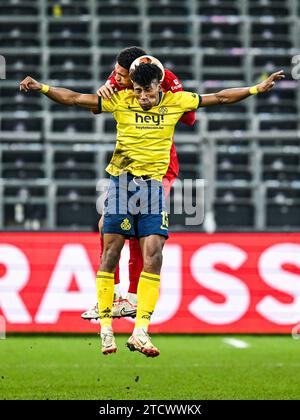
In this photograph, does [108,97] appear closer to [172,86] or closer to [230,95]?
[172,86]

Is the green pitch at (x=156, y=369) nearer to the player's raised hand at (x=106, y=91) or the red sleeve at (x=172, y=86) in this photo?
the red sleeve at (x=172, y=86)

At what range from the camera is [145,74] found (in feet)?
23.6

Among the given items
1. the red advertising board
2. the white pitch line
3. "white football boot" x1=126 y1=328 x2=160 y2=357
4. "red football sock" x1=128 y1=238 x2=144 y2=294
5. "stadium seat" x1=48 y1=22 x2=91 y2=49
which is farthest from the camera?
"stadium seat" x1=48 y1=22 x2=91 y2=49

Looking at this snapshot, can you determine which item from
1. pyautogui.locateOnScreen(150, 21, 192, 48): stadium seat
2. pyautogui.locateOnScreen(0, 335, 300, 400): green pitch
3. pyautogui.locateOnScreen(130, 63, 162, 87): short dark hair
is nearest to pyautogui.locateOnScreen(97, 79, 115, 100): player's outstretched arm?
pyautogui.locateOnScreen(130, 63, 162, 87): short dark hair

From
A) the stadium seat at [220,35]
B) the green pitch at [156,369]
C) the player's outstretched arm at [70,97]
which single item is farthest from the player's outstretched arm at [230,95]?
the stadium seat at [220,35]

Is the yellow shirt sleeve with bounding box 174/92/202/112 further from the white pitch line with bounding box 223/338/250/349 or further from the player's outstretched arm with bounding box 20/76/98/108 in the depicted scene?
the white pitch line with bounding box 223/338/250/349

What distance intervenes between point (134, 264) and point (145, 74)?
1727mm

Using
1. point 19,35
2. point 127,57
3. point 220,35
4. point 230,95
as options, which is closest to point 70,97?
point 127,57

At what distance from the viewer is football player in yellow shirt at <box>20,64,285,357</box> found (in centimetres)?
754


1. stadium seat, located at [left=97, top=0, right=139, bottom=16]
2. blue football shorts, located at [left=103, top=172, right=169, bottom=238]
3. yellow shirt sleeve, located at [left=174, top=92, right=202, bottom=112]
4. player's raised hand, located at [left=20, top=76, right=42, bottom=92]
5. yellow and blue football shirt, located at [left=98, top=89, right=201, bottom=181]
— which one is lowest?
blue football shorts, located at [left=103, top=172, right=169, bottom=238]

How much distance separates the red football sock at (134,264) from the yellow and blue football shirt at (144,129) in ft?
2.32

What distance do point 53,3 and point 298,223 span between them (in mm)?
6246

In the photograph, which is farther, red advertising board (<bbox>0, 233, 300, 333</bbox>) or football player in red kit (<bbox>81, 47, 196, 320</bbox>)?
red advertising board (<bbox>0, 233, 300, 333</bbox>)

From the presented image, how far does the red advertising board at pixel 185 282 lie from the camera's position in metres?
13.7
